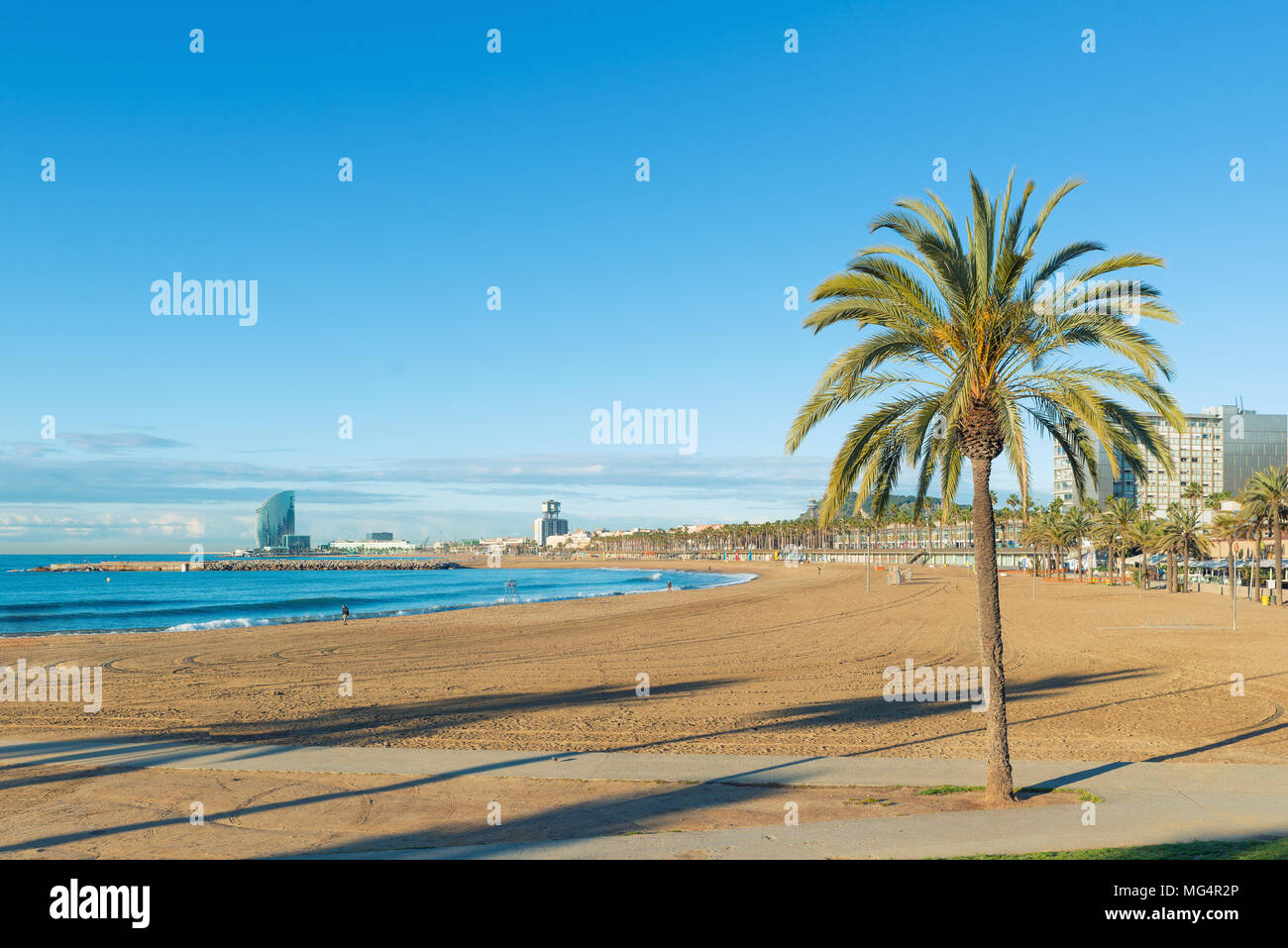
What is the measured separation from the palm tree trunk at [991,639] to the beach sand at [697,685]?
3.16 metres

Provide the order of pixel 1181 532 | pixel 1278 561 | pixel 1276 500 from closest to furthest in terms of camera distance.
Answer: pixel 1278 561 → pixel 1276 500 → pixel 1181 532

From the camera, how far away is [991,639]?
36.4 ft

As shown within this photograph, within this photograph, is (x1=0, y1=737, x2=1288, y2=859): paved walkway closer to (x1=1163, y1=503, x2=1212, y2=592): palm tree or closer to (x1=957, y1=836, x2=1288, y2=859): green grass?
(x1=957, y1=836, x2=1288, y2=859): green grass

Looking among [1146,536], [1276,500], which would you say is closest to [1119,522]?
[1146,536]

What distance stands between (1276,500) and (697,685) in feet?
158

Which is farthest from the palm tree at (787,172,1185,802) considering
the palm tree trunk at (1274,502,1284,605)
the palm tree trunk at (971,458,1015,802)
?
the palm tree trunk at (1274,502,1284,605)

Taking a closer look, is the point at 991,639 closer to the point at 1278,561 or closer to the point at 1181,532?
the point at 1278,561

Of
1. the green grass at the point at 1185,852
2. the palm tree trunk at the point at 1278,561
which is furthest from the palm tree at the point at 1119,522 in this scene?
the green grass at the point at 1185,852

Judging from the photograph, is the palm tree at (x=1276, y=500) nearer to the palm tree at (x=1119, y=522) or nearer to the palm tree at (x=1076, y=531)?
the palm tree at (x=1119, y=522)

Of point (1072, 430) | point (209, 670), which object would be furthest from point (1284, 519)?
point (209, 670)

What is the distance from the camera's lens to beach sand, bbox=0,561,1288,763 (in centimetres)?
1511

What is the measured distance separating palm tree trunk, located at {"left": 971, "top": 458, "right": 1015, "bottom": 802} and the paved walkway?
0.64 metres
